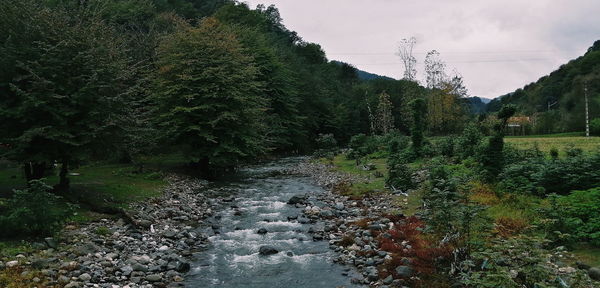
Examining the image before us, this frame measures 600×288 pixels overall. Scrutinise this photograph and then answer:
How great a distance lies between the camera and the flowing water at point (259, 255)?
1119cm

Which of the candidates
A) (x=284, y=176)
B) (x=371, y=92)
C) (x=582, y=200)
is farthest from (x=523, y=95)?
(x=582, y=200)

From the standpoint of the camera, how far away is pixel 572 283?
23.5ft

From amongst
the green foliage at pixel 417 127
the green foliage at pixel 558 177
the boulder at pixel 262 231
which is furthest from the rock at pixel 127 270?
the green foliage at pixel 417 127

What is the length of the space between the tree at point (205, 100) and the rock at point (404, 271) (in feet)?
56.9

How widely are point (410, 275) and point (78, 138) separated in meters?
13.0

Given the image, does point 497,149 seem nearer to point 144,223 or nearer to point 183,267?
point 183,267

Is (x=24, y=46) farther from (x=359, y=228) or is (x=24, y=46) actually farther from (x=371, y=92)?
(x=371, y=92)

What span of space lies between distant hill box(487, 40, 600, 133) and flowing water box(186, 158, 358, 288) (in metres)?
32.8

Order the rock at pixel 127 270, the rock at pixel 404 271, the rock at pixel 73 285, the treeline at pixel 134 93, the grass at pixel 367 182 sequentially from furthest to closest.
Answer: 1. the grass at pixel 367 182
2. the treeline at pixel 134 93
3. the rock at pixel 127 270
4. the rock at pixel 404 271
5. the rock at pixel 73 285

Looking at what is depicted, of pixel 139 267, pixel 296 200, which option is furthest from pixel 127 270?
pixel 296 200

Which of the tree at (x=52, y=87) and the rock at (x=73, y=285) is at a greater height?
the tree at (x=52, y=87)

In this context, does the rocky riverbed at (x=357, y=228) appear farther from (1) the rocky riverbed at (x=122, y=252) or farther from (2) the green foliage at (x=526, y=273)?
(1) the rocky riverbed at (x=122, y=252)

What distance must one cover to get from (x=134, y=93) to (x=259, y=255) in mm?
9726

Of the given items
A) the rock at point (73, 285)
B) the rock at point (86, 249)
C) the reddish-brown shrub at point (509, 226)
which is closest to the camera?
the rock at point (73, 285)
